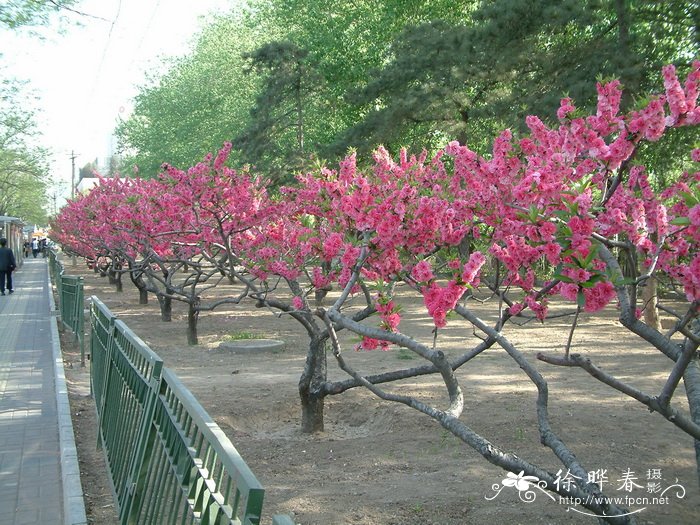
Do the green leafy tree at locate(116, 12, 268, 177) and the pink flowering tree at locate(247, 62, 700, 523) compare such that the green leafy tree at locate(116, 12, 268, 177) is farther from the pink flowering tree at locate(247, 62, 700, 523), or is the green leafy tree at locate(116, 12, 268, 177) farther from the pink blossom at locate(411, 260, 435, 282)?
the pink blossom at locate(411, 260, 435, 282)

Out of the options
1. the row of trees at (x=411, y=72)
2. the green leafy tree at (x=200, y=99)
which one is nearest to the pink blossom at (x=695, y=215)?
the row of trees at (x=411, y=72)

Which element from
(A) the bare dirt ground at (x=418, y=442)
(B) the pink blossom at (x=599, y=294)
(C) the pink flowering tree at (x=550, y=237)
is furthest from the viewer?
(A) the bare dirt ground at (x=418, y=442)

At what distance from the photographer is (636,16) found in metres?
13.8

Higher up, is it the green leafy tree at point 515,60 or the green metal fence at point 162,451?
the green leafy tree at point 515,60

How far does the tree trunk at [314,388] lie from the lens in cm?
728

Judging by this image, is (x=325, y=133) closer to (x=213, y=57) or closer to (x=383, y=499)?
(x=213, y=57)

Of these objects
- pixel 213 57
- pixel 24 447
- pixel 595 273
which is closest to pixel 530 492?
pixel 595 273

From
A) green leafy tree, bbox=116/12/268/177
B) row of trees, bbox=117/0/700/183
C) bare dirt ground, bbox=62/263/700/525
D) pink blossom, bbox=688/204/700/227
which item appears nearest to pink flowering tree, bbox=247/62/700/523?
pink blossom, bbox=688/204/700/227

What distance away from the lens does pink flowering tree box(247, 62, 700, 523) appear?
3.66 m

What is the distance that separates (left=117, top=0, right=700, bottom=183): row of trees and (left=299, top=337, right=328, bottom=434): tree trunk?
178 cm

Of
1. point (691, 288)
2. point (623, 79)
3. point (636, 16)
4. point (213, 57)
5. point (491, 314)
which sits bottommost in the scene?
point (491, 314)

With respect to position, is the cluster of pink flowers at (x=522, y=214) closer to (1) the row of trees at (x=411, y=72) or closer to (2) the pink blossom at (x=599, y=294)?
(2) the pink blossom at (x=599, y=294)

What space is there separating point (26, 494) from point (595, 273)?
4248 mm

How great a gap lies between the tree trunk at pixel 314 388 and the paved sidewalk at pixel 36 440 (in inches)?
83.1
